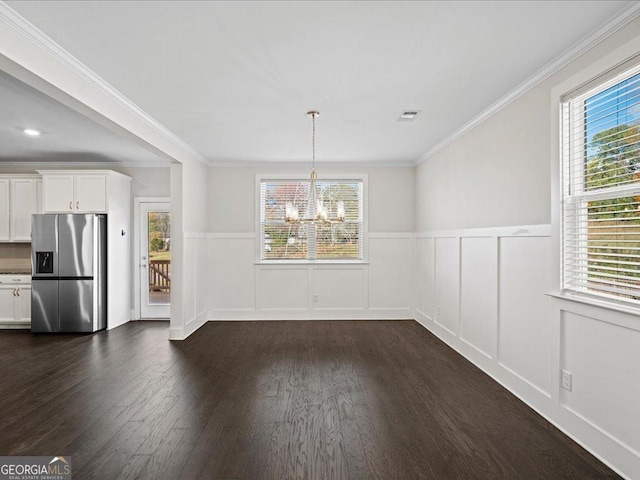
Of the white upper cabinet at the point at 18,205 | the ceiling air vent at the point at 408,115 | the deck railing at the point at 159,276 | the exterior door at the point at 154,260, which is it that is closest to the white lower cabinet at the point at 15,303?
the white upper cabinet at the point at 18,205

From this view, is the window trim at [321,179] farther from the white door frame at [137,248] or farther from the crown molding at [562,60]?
the crown molding at [562,60]

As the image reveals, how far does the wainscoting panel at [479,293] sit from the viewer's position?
13.1 ft

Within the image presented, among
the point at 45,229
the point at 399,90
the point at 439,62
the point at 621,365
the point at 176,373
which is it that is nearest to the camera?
the point at 621,365

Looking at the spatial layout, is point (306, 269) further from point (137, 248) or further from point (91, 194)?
point (91, 194)

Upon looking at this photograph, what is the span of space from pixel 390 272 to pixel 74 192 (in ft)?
16.7

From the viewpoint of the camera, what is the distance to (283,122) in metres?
4.46

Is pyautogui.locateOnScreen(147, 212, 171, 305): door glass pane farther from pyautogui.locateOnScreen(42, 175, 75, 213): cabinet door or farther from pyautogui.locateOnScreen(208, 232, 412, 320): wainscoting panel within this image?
pyautogui.locateOnScreen(42, 175, 75, 213): cabinet door

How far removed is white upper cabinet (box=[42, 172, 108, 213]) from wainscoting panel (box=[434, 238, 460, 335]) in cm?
497

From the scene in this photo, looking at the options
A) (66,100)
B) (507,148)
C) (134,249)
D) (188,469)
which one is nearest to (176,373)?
(188,469)

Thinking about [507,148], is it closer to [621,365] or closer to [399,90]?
[399,90]

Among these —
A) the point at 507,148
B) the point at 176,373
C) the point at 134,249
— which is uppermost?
the point at 507,148

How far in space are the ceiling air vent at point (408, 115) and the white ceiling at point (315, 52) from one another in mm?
108

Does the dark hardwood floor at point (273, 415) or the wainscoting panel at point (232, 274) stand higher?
the wainscoting panel at point (232, 274)

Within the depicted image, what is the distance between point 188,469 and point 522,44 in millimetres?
3390
